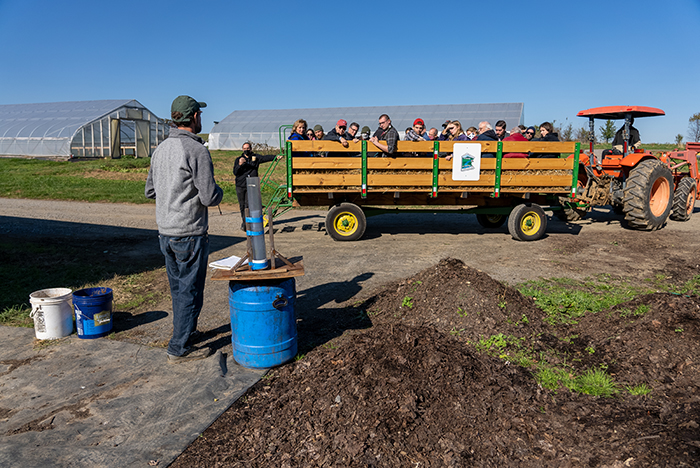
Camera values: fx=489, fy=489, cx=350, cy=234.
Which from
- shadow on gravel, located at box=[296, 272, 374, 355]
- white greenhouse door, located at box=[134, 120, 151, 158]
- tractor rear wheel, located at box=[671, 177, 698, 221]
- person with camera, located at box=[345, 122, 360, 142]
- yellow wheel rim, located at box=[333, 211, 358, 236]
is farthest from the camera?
white greenhouse door, located at box=[134, 120, 151, 158]

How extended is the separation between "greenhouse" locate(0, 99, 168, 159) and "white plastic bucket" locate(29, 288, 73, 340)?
2898 centimetres

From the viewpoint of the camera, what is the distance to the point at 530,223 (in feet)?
32.7

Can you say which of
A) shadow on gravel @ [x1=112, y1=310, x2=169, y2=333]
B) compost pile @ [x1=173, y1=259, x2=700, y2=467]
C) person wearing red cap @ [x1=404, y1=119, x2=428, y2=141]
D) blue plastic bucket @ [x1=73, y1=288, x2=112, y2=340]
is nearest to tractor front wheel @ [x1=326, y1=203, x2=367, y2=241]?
person wearing red cap @ [x1=404, y1=119, x2=428, y2=141]

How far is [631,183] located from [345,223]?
6.34m

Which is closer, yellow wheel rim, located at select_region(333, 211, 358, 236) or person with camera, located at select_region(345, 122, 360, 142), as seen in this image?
yellow wheel rim, located at select_region(333, 211, 358, 236)

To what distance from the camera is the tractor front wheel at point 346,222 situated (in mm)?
9727

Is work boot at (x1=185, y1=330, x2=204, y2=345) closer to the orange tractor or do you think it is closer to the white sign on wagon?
the white sign on wagon

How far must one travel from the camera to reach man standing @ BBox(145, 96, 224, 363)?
13.6ft

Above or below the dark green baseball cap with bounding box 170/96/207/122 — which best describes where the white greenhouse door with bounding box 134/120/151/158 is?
above

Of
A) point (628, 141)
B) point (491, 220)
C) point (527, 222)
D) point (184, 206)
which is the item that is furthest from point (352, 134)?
point (628, 141)


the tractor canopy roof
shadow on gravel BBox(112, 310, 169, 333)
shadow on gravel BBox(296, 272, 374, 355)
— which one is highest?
the tractor canopy roof

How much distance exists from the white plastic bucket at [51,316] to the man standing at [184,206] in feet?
4.42

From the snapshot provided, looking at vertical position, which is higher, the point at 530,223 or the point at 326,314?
the point at 530,223

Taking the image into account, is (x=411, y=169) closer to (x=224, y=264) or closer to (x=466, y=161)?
(x=466, y=161)
